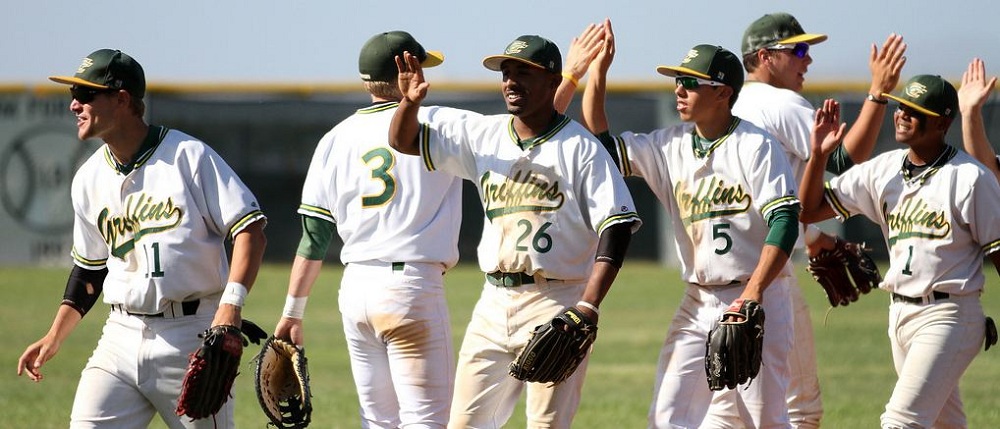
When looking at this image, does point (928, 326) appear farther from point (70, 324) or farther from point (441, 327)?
point (70, 324)

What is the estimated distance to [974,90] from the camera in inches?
238

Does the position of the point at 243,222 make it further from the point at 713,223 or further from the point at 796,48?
the point at 796,48

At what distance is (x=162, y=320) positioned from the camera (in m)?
4.96

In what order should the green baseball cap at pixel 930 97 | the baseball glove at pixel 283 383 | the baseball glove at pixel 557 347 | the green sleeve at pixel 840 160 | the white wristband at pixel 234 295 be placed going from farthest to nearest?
the green sleeve at pixel 840 160
the green baseball cap at pixel 930 97
the baseball glove at pixel 283 383
the white wristband at pixel 234 295
the baseball glove at pixel 557 347

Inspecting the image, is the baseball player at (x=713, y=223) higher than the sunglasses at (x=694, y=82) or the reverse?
the reverse

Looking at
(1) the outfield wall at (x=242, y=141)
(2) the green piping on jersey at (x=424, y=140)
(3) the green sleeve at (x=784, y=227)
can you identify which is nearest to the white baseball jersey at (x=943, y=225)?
(3) the green sleeve at (x=784, y=227)

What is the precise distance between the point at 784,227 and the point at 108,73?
2.57m

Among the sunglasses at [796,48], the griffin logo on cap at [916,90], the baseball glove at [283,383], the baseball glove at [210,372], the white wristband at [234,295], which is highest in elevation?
the sunglasses at [796,48]

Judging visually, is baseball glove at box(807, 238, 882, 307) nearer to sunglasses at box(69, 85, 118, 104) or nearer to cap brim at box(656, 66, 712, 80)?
cap brim at box(656, 66, 712, 80)

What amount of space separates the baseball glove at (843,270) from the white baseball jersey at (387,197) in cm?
201

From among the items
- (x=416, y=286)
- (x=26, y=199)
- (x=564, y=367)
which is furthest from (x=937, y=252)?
(x=26, y=199)

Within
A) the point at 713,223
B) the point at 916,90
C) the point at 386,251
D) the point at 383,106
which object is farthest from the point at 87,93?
the point at 916,90

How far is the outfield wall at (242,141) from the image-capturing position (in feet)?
64.4

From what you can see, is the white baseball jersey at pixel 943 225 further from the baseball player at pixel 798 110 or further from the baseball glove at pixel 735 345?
the baseball glove at pixel 735 345
